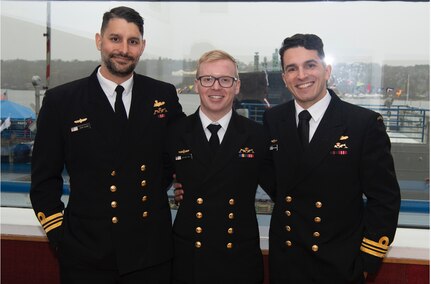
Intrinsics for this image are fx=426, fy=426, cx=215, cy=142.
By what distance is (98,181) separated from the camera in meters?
1.51

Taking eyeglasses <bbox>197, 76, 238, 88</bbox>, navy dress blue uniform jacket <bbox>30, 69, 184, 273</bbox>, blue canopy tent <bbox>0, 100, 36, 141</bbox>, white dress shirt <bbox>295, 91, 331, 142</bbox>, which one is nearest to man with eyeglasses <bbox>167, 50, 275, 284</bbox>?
eyeglasses <bbox>197, 76, 238, 88</bbox>

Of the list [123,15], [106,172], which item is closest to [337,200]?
[106,172]

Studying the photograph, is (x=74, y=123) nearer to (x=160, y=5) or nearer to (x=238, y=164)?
(x=238, y=164)

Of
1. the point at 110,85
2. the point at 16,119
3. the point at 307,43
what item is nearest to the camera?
the point at 307,43

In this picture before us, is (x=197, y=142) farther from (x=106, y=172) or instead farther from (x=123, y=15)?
(x=123, y=15)

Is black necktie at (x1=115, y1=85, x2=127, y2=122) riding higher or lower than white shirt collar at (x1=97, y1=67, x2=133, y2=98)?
lower

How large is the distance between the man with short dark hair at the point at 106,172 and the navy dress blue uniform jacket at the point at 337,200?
47cm

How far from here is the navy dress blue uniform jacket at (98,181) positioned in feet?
4.94

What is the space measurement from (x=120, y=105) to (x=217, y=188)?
1.50 ft

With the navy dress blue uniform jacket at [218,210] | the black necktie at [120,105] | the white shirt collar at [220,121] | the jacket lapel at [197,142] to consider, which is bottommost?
the navy dress blue uniform jacket at [218,210]

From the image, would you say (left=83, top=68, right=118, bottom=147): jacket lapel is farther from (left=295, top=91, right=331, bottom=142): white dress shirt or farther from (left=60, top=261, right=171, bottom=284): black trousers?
(left=295, top=91, right=331, bottom=142): white dress shirt

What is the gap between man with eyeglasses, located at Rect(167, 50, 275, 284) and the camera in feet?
4.87

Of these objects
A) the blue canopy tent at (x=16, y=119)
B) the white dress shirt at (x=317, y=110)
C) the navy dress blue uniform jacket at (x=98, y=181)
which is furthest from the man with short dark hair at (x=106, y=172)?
the blue canopy tent at (x=16, y=119)

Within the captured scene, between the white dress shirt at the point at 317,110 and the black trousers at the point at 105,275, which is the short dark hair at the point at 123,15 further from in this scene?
the black trousers at the point at 105,275
